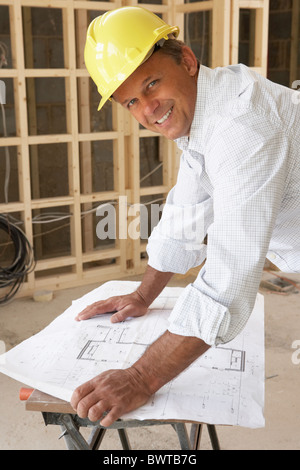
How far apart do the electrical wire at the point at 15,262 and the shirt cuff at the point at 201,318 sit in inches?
112

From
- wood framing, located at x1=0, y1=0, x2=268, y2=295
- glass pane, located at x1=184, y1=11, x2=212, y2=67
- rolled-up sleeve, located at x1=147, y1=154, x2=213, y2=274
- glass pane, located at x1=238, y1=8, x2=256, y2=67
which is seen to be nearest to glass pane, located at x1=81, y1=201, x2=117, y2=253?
wood framing, located at x1=0, y1=0, x2=268, y2=295

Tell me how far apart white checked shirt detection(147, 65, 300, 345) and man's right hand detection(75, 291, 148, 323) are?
0.42m

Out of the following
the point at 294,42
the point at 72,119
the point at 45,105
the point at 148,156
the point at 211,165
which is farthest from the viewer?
the point at 294,42

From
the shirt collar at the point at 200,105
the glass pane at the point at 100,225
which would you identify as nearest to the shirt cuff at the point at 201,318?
the shirt collar at the point at 200,105

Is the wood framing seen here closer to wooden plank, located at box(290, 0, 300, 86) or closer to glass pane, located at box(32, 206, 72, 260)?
glass pane, located at box(32, 206, 72, 260)

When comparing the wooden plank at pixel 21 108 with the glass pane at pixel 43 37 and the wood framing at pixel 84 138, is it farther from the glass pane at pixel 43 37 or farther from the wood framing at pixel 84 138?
the glass pane at pixel 43 37

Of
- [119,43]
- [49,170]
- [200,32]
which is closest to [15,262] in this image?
[49,170]

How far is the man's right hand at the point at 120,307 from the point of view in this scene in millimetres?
1723

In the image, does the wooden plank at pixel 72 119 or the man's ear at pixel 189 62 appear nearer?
the man's ear at pixel 189 62

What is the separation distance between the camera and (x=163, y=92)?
4.80 ft

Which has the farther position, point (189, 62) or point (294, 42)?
point (294, 42)

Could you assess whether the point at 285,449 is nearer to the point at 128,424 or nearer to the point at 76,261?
the point at 128,424

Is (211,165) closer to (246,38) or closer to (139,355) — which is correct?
(139,355)

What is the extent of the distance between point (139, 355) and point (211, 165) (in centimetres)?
53
